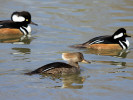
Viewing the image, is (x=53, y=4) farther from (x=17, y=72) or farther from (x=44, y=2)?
(x=17, y=72)

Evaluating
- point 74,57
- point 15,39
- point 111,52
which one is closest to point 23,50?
point 15,39

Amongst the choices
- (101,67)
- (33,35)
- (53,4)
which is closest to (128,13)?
(53,4)

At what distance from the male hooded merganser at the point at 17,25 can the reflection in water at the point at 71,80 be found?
16.6ft

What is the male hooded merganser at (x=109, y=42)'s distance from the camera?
40.9 feet

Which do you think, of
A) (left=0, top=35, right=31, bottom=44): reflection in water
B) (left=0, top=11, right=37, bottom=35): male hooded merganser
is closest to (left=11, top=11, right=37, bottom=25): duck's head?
(left=0, top=11, right=37, bottom=35): male hooded merganser

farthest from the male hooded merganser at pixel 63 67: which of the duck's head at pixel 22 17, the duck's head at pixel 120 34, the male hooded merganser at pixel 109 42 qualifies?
the duck's head at pixel 22 17

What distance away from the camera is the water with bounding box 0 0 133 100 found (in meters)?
8.48

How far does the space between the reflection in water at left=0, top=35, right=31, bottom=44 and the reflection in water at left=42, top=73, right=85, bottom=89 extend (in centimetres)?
397

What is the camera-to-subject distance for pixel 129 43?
13.4 meters

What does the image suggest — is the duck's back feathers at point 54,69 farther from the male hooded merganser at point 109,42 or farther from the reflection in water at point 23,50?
the male hooded merganser at point 109,42

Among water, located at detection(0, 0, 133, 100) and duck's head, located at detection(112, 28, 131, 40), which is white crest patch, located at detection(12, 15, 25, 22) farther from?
duck's head, located at detection(112, 28, 131, 40)

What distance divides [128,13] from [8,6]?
194 inches

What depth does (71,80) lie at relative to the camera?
937 cm

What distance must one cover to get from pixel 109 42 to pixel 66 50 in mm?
1415
